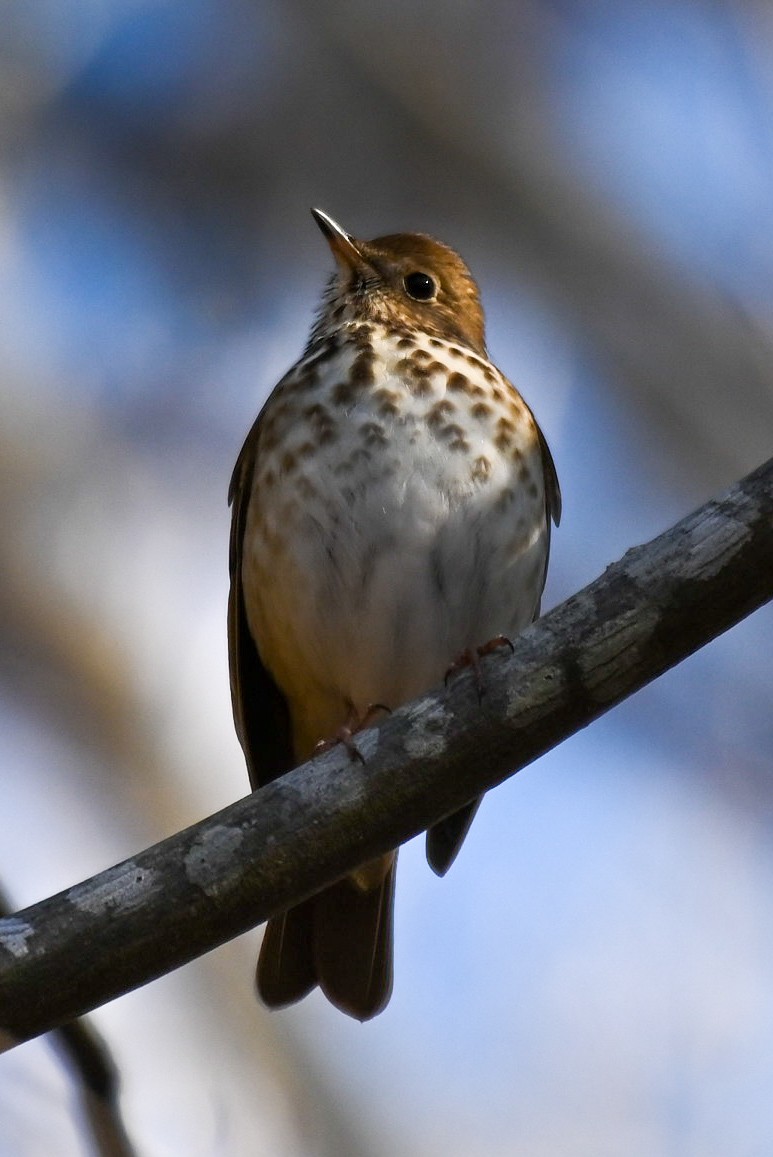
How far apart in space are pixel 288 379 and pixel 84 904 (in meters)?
2.52

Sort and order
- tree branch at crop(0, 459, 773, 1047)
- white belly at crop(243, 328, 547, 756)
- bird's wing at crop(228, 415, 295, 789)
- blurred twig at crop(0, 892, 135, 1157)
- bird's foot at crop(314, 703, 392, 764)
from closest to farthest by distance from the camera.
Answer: tree branch at crop(0, 459, 773, 1047)
bird's foot at crop(314, 703, 392, 764)
blurred twig at crop(0, 892, 135, 1157)
white belly at crop(243, 328, 547, 756)
bird's wing at crop(228, 415, 295, 789)

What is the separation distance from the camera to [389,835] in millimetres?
3564

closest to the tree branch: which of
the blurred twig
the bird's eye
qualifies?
the blurred twig

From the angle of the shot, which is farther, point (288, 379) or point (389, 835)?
point (288, 379)

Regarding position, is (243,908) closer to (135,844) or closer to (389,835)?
(389,835)

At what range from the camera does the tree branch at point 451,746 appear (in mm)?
3355

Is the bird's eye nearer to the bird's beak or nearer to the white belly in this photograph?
the bird's beak

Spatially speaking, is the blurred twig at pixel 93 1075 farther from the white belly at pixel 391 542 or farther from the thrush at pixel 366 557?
the white belly at pixel 391 542

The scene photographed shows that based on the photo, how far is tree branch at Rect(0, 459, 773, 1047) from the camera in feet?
11.0

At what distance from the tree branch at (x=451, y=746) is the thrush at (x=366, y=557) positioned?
4.01 feet

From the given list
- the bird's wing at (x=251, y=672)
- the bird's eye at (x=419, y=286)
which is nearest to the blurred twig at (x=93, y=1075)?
the bird's wing at (x=251, y=672)

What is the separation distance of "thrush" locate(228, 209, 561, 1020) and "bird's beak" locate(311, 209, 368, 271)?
451 millimetres

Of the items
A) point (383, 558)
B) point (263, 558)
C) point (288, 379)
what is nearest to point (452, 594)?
point (383, 558)

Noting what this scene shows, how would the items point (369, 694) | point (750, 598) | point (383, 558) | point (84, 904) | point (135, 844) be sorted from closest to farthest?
point (84, 904)
point (750, 598)
point (383, 558)
point (369, 694)
point (135, 844)
